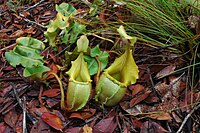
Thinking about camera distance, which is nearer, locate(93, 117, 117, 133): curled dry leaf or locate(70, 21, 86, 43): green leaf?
locate(93, 117, 117, 133): curled dry leaf

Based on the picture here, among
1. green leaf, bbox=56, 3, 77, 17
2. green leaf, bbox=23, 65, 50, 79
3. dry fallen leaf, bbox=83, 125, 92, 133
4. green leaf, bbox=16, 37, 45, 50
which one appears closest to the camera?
dry fallen leaf, bbox=83, 125, 92, 133

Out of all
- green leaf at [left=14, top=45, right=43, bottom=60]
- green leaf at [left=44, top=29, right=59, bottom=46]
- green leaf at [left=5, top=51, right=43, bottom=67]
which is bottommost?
green leaf at [left=5, top=51, right=43, bottom=67]

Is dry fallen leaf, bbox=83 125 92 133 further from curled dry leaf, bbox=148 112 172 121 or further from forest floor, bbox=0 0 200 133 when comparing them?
curled dry leaf, bbox=148 112 172 121

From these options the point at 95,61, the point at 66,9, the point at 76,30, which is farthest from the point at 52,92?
the point at 66,9

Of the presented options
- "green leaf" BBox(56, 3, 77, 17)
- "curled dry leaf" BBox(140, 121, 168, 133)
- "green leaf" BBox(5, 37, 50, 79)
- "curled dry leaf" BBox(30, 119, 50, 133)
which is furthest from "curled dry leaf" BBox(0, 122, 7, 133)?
"green leaf" BBox(56, 3, 77, 17)

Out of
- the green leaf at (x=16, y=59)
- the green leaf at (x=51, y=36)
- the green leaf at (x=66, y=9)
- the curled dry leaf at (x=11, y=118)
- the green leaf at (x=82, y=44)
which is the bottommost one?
the curled dry leaf at (x=11, y=118)

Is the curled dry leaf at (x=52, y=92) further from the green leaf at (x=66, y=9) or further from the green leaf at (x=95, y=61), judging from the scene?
the green leaf at (x=66, y=9)

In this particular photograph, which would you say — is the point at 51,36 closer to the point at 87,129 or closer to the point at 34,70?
the point at 34,70

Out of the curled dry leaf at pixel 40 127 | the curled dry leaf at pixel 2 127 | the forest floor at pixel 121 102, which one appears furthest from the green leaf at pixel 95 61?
the curled dry leaf at pixel 2 127
